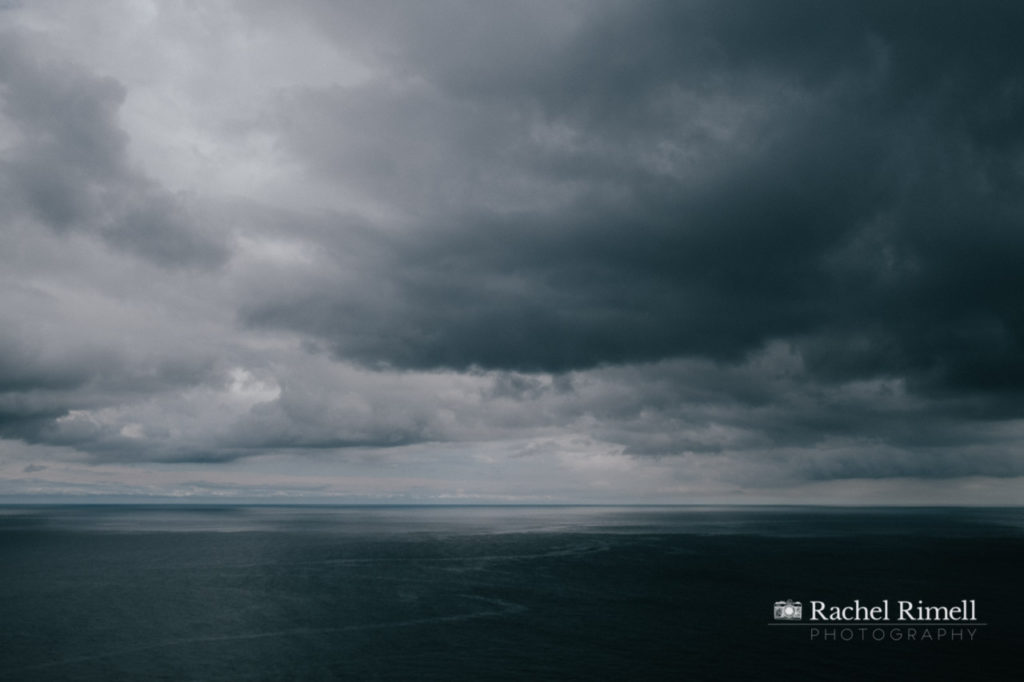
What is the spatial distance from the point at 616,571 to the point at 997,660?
6865 centimetres

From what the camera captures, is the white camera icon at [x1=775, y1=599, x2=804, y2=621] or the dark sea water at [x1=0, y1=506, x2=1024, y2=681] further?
the white camera icon at [x1=775, y1=599, x2=804, y2=621]

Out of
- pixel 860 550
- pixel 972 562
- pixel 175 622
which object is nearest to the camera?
pixel 175 622

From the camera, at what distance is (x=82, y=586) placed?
10525 centimetres

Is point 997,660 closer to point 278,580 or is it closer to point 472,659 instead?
point 472,659

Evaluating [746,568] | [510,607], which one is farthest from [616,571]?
[510,607]

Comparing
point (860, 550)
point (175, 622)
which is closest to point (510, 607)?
point (175, 622)

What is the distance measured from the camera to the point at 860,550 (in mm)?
170750

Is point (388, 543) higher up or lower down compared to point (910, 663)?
lower down

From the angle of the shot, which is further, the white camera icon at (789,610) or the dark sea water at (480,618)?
the white camera icon at (789,610)

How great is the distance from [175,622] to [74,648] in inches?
519

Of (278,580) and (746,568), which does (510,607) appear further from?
(746,568)

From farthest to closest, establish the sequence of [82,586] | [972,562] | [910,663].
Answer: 1. [972,562]
2. [82,586]
3. [910,663]

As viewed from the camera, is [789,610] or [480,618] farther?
[789,610]

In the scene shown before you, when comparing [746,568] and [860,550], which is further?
[860,550]
